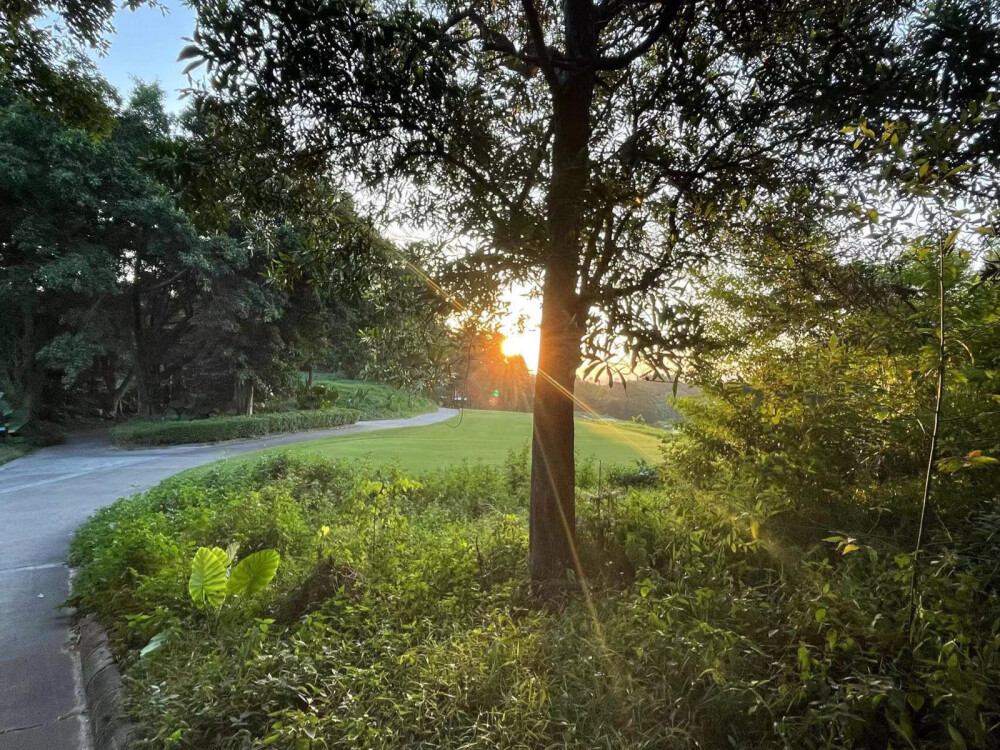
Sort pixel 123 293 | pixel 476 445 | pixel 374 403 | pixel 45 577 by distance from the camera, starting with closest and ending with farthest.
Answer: pixel 45 577
pixel 476 445
pixel 123 293
pixel 374 403

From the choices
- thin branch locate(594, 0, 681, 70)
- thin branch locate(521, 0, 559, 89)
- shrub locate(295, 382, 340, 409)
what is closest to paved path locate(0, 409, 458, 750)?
thin branch locate(521, 0, 559, 89)

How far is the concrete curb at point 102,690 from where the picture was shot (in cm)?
294

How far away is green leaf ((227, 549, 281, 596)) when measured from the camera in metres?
3.95

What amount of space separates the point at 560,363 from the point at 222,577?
2889mm

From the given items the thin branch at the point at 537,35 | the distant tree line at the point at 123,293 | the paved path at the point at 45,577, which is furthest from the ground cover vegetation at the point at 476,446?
the thin branch at the point at 537,35

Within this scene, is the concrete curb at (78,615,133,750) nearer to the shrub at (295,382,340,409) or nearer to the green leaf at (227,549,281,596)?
the green leaf at (227,549,281,596)

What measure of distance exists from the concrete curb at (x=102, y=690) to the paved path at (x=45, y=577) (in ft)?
0.24

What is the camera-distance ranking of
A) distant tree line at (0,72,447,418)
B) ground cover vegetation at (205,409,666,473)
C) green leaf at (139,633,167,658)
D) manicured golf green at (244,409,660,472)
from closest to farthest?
green leaf at (139,633,167,658) < ground cover vegetation at (205,409,666,473) < manicured golf green at (244,409,660,472) < distant tree line at (0,72,447,418)

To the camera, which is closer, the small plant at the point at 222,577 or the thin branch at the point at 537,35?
the thin branch at the point at 537,35

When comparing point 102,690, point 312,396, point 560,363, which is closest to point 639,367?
point 560,363

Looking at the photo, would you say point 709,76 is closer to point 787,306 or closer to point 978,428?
point 787,306

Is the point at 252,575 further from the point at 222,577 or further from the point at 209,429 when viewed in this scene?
the point at 209,429

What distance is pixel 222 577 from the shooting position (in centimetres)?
391

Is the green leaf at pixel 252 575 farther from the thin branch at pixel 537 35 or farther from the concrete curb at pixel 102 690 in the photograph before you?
the thin branch at pixel 537 35
